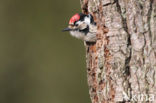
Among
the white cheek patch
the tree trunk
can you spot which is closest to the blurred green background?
the white cheek patch

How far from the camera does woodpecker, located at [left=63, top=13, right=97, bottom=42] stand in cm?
426

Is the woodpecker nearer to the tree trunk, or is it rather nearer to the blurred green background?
the tree trunk

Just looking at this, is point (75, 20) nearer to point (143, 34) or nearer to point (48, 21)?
point (143, 34)

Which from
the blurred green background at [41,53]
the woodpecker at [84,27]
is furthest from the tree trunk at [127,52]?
the blurred green background at [41,53]

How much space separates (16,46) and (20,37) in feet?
0.98

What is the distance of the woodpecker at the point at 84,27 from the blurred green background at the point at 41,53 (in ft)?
17.4

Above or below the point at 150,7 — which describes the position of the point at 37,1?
above

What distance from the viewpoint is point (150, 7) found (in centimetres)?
346

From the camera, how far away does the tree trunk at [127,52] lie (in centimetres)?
345

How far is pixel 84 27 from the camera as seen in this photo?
4.59 metres

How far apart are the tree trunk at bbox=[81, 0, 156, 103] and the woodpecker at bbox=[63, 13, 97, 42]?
0.40m

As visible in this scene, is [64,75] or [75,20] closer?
[75,20]

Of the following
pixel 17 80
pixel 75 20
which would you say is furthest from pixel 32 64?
pixel 75 20

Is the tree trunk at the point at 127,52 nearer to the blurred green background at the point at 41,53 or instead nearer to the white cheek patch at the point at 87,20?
the white cheek patch at the point at 87,20
